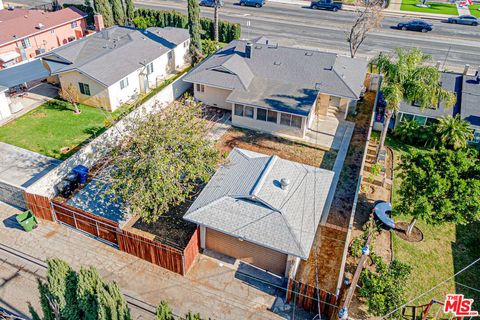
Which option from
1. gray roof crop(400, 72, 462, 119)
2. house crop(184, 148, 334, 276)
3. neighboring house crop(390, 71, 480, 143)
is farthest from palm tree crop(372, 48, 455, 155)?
house crop(184, 148, 334, 276)

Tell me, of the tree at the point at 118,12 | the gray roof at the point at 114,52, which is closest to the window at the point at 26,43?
the gray roof at the point at 114,52

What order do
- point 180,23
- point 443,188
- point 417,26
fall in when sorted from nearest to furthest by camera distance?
point 443,188
point 180,23
point 417,26

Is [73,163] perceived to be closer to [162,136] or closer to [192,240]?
[162,136]

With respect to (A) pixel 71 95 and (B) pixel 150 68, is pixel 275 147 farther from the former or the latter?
(A) pixel 71 95

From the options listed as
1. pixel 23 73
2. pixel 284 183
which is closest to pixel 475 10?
pixel 284 183

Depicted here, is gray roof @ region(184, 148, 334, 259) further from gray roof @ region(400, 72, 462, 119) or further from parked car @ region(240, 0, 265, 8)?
parked car @ region(240, 0, 265, 8)
